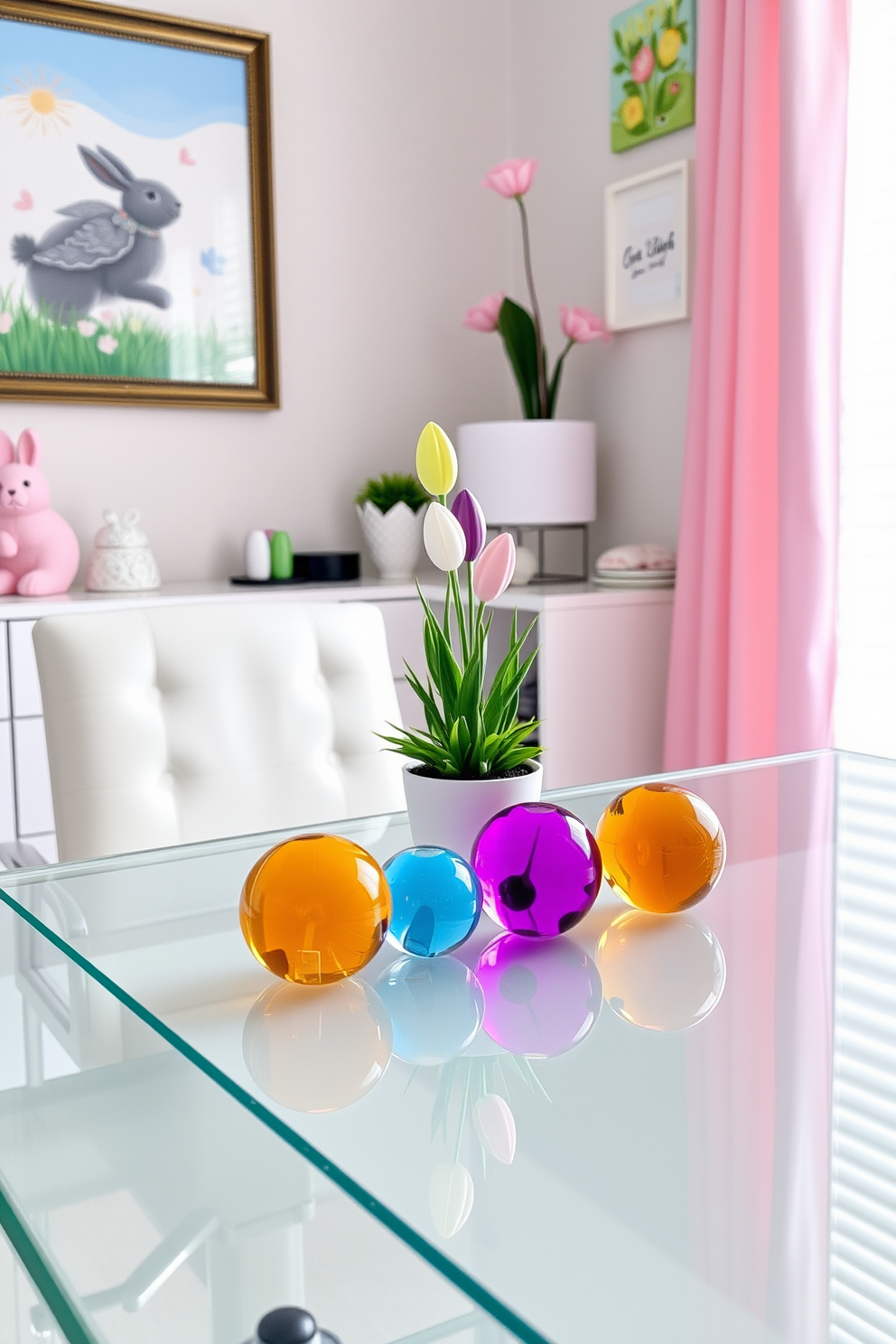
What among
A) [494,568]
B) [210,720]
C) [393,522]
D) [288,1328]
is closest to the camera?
[288,1328]

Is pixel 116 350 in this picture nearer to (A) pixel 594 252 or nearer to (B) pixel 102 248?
(B) pixel 102 248

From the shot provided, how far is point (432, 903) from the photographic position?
2.32 ft

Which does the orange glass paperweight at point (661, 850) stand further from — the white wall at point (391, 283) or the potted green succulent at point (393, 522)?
the potted green succulent at point (393, 522)

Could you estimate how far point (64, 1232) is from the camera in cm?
59

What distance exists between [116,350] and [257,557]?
0.58m

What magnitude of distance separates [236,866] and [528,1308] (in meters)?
0.56

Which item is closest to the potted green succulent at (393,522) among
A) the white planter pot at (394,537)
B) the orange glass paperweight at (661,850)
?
Result: the white planter pot at (394,537)

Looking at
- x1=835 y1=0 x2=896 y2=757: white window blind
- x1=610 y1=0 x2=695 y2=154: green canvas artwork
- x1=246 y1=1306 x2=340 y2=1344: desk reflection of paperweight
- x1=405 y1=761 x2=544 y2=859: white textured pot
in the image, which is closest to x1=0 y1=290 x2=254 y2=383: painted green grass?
x1=610 y1=0 x2=695 y2=154: green canvas artwork

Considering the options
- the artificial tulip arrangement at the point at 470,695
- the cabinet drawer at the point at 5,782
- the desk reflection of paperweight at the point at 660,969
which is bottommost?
the cabinet drawer at the point at 5,782

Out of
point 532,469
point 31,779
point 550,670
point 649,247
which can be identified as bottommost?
point 31,779

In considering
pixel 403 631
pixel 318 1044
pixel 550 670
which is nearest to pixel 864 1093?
pixel 318 1044

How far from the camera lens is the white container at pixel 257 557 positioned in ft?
8.58

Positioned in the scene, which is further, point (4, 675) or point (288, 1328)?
point (4, 675)

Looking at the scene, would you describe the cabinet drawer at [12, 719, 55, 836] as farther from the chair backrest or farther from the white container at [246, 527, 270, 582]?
the chair backrest
